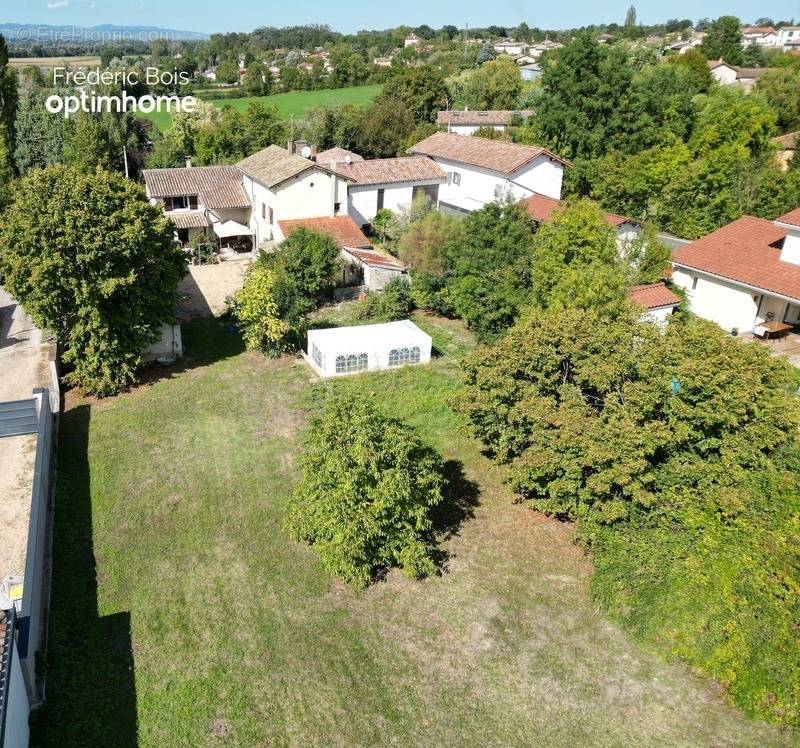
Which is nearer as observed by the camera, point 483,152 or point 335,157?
point 483,152

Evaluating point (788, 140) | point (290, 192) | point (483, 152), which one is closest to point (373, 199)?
point (290, 192)

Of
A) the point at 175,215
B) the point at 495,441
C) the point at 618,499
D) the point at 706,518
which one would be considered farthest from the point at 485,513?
the point at 175,215

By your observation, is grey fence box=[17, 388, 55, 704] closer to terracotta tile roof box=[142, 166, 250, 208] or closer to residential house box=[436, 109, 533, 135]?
terracotta tile roof box=[142, 166, 250, 208]

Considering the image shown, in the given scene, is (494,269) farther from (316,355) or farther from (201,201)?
(201,201)

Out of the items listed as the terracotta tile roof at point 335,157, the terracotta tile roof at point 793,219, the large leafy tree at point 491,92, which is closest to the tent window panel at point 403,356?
the terracotta tile roof at point 793,219

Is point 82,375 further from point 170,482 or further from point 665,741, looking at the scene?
point 665,741

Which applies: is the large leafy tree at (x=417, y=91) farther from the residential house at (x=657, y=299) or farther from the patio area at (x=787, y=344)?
the patio area at (x=787, y=344)
